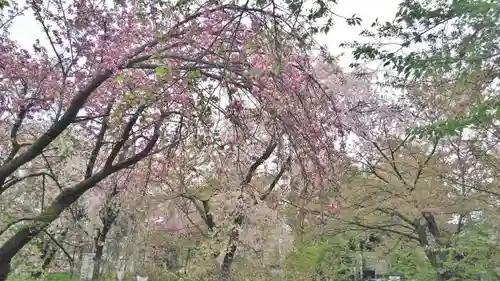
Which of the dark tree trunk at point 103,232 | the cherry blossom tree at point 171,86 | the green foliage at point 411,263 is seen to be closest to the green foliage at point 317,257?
the green foliage at point 411,263

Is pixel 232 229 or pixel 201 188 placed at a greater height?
pixel 201 188

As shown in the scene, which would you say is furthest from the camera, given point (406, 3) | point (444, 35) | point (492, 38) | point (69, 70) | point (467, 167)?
point (467, 167)

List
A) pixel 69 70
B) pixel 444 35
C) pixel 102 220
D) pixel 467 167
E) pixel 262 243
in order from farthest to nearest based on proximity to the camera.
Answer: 1. pixel 102 220
2. pixel 262 243
3. pixel 467 167
4. pixel 69 70
5. pixel 444 35

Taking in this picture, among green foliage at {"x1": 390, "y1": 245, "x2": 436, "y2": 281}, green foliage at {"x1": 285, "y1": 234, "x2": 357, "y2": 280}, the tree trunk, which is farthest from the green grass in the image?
green foliage at {"x1": 390, "y1": 245, "x2": 436, "y2": 281}

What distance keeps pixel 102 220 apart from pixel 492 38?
12.5 m

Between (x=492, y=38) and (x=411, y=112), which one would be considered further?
(x=411, y=112)

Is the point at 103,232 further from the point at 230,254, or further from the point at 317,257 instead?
the point at 317,257

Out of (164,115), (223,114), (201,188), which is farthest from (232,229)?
(223,114)

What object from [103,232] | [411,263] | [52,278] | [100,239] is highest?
[103,232]

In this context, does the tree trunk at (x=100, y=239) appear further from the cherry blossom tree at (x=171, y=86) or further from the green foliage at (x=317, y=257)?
the cherry blossom tree at (x=171, y=86)

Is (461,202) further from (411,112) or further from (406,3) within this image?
(406,3)

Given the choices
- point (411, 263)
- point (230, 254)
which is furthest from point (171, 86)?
point (411, 263)

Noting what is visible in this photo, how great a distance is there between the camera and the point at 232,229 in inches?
410

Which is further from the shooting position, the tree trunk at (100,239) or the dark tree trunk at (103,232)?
the tree trunk at (100,239)
